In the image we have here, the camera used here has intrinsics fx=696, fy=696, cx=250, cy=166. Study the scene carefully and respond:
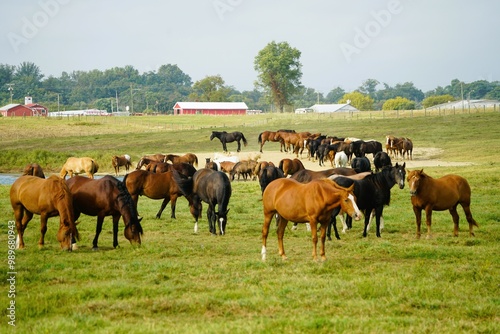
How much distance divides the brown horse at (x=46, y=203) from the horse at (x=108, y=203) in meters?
0.53

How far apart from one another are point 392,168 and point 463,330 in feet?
30.0

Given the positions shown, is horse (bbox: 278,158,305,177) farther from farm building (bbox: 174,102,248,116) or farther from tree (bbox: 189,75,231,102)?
tree (bbox: 189,75,231,102)

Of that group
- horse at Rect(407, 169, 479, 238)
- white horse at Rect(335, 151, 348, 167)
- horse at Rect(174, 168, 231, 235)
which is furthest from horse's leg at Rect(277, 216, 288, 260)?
white horse at Rect(335, 151, 348, 167)

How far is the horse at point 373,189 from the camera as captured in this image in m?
15.4

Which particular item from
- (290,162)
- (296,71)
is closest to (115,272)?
(290,162)

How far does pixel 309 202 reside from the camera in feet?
39.0

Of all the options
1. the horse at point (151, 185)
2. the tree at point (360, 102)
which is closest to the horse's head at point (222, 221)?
the horse at point (151, 185)

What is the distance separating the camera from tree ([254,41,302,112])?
12362 cm

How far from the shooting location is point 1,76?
162 m

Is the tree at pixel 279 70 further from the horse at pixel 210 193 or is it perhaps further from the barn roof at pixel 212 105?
the horse at pixel 210 193

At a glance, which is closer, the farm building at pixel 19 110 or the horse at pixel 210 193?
the horse at pixel 210 193

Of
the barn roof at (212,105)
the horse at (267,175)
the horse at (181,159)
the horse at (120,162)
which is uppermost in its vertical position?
the barn roof at (212,105)

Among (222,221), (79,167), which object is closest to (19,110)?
(79,167)

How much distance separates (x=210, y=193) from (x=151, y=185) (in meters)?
2.55
